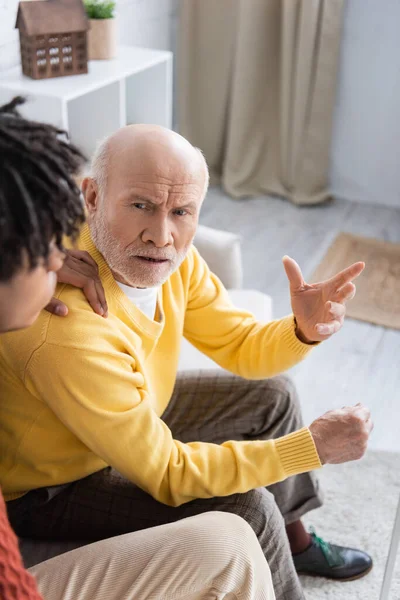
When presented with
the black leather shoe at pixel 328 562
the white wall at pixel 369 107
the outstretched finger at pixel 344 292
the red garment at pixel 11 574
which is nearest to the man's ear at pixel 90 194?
the outstretched finger at pixel 344 292

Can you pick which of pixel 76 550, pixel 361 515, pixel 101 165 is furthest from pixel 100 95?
pixel 76 550

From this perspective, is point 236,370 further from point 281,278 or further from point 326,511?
point 281,278

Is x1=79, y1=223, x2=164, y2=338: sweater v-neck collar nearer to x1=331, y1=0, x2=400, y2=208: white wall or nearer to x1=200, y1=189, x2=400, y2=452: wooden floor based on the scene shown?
x1=200, y1=189, x2=400, y2=452: wooden floor

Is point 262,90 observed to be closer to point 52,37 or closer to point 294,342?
point 52,37

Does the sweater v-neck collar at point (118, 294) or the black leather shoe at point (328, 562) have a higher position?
the sweater v-neck collar at point (118, 294)

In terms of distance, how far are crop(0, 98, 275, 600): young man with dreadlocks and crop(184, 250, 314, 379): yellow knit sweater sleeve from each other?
0.33 m

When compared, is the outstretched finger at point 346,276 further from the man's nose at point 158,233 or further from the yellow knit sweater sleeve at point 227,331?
the man's nose at point 158,233

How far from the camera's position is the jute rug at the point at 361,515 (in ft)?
5.16

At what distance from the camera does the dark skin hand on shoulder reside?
1.14m

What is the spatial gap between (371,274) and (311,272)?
253mm

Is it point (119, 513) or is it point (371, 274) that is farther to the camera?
point (371, 274)

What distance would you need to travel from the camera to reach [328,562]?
1.58m

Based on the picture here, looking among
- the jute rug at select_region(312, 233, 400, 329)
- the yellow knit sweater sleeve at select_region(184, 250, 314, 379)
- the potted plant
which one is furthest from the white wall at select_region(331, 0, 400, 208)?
the yellow knit sweater sleeve at select_region(184, 250, 314, 379)

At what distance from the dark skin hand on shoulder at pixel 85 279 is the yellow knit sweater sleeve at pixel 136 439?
3.0 inches
